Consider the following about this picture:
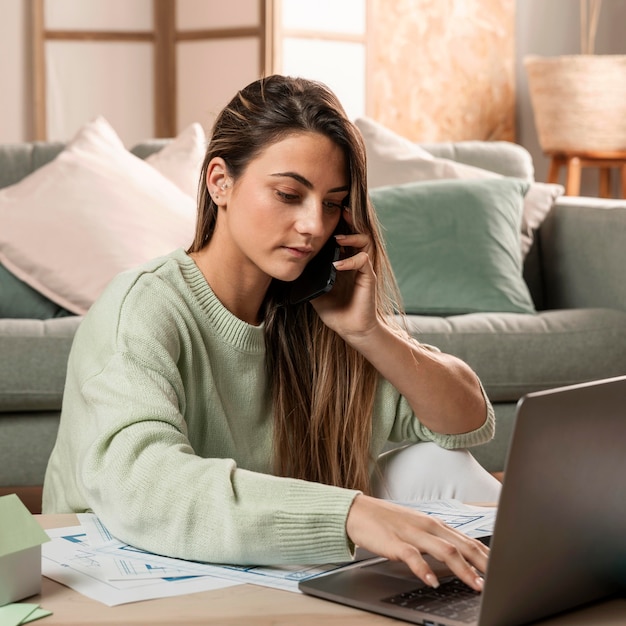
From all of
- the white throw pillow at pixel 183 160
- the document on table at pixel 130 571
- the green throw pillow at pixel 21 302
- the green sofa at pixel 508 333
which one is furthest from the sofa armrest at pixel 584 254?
the document on table at pixel 130 571

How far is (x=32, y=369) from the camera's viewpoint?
236 cm

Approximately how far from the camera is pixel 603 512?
2.84ft

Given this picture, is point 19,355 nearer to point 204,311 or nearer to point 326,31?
point 204,311

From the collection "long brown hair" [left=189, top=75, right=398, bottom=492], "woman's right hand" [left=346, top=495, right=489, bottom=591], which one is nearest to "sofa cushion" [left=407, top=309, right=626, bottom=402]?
"long brown hair" [left=189, top=75, right=398, bottom=492]

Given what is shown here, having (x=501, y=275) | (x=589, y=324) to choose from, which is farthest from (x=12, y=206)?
(x=589, y=324)

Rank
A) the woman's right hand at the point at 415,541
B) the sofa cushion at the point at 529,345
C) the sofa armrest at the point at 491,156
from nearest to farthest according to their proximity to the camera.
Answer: the woman's right hand at the point at 415,541 → the sofa cushion at the point at 529,345 → the sofa armrest at the point at 491,156

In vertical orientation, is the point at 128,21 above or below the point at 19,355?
above

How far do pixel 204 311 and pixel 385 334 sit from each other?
0.80ft

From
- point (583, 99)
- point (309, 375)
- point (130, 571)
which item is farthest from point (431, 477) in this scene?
point (583, 99)

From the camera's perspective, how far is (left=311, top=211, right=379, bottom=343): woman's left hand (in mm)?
1466

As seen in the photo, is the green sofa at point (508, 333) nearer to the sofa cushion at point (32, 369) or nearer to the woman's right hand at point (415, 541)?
the sofa cushion at point (32, 369)

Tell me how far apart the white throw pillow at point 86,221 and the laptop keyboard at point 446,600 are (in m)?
1.82

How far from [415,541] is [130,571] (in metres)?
0.26

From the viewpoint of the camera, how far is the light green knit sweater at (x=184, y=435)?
1.03 metres
